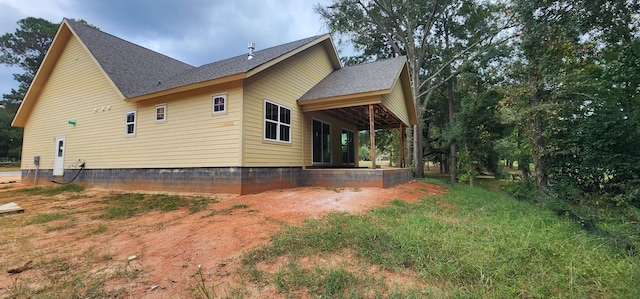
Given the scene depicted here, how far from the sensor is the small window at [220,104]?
24.7 feet

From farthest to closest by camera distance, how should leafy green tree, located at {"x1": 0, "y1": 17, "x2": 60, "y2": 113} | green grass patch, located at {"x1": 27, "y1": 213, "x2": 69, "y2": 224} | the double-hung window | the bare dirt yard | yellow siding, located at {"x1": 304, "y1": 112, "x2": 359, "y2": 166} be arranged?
leafy green tree, located at {"x1": 0, "y1": 17, "x2": 60, "y2": 113}, yellow siding, located at {"x1": 304, "y1": 112, "x2": 359, "y2": 166}, the double-hung window, green grass patch, located at {"x1": 27, "y1": 213, "x2": 69, "y2": 224}, the bare dirt yard

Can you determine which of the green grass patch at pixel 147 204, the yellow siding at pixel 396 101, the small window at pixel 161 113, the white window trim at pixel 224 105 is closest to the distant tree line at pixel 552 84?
the yellow siding at pixel 396 101

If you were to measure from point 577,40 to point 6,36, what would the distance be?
135ft

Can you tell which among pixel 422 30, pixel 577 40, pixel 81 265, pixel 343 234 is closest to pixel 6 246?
pixel 81 265

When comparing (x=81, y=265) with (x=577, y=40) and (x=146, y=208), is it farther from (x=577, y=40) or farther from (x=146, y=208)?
(x=577, y=40)

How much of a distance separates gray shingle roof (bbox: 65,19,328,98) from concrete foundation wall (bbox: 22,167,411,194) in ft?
9.15

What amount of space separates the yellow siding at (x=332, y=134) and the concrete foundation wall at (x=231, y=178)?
105 cm

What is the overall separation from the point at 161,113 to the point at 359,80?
692cm

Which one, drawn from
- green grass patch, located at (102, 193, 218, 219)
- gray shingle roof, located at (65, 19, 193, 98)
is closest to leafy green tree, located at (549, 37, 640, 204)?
green grass patch, located at (102, 193, 218, 219)

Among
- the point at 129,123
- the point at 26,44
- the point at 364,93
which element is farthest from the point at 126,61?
the point at 26,44

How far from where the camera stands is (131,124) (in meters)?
9.33

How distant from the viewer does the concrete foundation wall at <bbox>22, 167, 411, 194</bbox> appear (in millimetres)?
7268

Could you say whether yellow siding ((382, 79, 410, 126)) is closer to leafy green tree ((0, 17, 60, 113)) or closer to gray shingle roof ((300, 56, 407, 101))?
gray shingle roof ((300, 56, 407, 101))

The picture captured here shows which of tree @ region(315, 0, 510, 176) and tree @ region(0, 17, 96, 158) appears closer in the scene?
tree @ region(315, 0, 510, 176)
